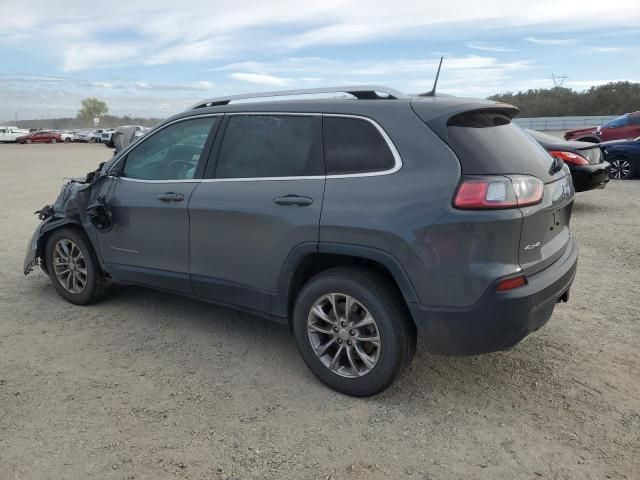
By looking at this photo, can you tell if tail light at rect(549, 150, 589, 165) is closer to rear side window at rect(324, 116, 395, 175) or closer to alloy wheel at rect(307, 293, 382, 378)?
rear side window at rect(324, 116, 395, 175)

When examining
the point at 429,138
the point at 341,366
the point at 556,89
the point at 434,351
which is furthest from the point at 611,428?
the point at 556,89

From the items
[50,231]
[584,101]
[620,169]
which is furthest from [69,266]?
[584,101]

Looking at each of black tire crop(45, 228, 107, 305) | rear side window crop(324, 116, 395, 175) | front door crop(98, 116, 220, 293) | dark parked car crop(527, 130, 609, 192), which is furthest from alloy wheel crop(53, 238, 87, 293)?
dark parked car crop(527, 130, 609, 192)

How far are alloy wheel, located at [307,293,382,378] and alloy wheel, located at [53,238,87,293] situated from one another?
250cm

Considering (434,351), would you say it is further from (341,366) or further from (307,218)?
(307,218)

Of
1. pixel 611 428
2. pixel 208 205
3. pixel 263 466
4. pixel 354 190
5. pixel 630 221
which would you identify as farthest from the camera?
pixel 630 221

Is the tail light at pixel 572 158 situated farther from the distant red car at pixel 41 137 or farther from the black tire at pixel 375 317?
the distant red car at pixel 41 137

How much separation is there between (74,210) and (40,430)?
226 centimetres

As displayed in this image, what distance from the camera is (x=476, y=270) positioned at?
278 cm

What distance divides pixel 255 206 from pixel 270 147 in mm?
414

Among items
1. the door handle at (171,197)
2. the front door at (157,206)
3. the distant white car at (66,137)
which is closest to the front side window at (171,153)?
the front door at (157,206)

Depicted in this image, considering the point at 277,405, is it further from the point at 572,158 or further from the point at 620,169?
the point at 620,169

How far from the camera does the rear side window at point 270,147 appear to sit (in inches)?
134

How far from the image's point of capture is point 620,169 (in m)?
12.8
